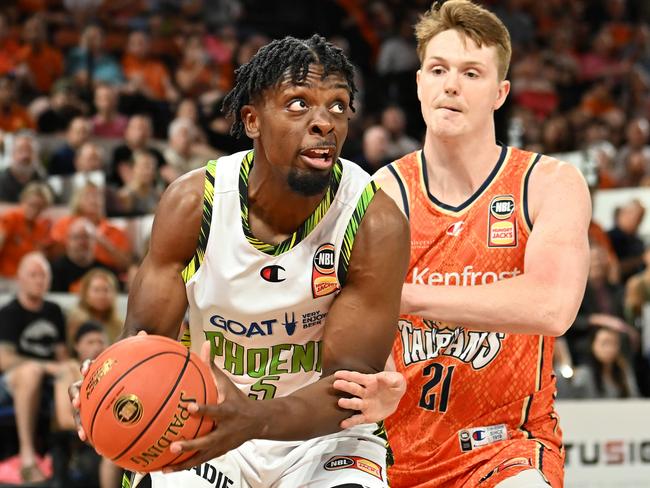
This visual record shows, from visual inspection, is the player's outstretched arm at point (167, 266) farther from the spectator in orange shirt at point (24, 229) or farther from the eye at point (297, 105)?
the spectator in orange shirt at point (24, 229)

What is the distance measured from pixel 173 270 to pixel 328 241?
51 cm

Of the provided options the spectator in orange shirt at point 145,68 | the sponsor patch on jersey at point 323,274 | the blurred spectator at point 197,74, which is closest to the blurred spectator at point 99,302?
the blurred spectator at point 197,74

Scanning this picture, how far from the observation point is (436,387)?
12.9 ft

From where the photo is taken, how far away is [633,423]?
684 cm

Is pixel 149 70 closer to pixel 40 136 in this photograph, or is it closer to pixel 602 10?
pixel 40 136

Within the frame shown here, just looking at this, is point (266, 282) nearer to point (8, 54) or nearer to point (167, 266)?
point (167, 266)

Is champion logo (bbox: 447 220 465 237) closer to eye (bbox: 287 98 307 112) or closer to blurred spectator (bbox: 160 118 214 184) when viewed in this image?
eye (bbox: 287 98 307 112)

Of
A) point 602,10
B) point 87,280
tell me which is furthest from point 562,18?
point 87,280

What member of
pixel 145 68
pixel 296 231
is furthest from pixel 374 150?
pixel 296 231

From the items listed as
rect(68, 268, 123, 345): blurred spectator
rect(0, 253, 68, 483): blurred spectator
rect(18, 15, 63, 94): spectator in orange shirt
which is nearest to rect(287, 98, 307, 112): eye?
rect(0, 253, 68, 483): blurred spectator

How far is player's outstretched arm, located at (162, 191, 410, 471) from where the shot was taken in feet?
10.1

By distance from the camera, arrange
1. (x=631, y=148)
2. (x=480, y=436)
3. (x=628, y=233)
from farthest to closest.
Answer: (x=631, y=148) → (x=628, y=233) → (x=480, y=436)

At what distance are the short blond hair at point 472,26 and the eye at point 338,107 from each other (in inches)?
35.6

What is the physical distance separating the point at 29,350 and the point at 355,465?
4.79 metres
